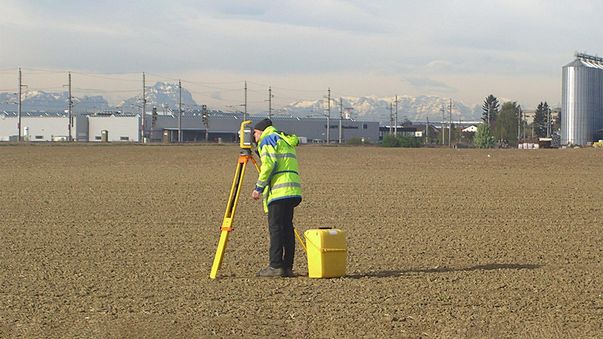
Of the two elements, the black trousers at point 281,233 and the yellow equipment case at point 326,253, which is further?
the black trousers at point 281,233

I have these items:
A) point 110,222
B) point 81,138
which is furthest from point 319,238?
point 81,138

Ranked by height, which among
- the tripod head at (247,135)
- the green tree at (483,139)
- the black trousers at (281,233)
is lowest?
the black trousers at (281,233)

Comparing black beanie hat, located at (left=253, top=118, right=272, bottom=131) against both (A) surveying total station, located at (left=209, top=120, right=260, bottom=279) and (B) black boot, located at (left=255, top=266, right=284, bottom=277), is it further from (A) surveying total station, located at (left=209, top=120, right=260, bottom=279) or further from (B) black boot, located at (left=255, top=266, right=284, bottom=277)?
(B) black boot, located at (left=255, top=266, right=284, bottom=277)

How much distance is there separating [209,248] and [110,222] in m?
4.31

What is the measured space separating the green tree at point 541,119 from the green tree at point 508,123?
21.9 feet

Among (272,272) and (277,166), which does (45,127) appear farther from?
(272,272)

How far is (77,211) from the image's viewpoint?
20.8 m

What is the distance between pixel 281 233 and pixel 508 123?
13878 centimetres

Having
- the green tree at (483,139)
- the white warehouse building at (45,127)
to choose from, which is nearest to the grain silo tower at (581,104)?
the green tree at (483,139)

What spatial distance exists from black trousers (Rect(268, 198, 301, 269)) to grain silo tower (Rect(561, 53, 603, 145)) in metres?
86.0

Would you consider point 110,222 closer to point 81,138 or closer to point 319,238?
point 319,238

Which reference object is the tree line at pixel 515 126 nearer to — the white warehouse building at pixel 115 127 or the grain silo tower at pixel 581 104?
the grain silo tower at pixel 581 104

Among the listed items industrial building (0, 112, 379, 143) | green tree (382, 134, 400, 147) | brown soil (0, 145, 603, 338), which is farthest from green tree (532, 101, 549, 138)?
brown soil (0, 145, 603, 338)

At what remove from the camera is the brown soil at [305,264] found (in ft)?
30.8
